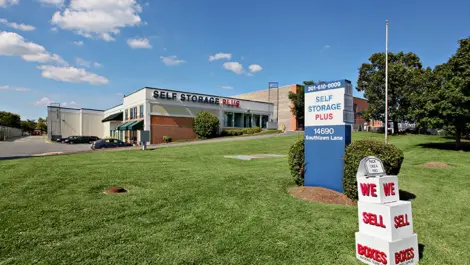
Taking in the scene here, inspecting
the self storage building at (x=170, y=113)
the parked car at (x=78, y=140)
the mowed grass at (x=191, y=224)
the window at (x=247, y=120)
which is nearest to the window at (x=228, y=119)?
the self storage building at (x=170, y=113)

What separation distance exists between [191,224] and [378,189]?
2.76 m

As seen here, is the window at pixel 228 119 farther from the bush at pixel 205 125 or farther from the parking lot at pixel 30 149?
the parking lot at pixel 30 149

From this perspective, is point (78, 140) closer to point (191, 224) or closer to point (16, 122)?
point (191, 224)

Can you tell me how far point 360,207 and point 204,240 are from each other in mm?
2169

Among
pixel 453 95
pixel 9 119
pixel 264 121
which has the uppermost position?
pixel 9 119

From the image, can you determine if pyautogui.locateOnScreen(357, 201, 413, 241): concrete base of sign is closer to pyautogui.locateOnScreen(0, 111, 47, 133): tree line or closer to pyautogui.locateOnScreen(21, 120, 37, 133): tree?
pyautogui.locateOnScreen(0, 111, 47, 133): tree line

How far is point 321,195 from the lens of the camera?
5992mm

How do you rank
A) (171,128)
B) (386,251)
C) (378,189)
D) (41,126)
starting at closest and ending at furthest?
(386,251)
(378,189)
(171,128)
(41,126)

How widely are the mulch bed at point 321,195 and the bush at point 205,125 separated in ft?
87.6

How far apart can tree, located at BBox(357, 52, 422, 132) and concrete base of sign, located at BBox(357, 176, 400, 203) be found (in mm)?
32909

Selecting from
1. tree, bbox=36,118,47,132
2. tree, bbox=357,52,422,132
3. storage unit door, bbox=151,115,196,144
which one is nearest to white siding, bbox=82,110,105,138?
storage unit door, bbox=151,115,196,144

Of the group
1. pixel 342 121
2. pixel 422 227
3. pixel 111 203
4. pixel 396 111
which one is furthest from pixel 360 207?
pixel 396 111

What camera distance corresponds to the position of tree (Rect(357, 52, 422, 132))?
107ft

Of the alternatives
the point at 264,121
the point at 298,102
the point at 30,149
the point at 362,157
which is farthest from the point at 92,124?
the point at 362,157
